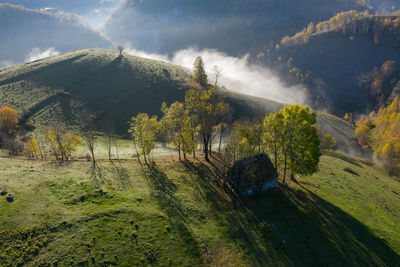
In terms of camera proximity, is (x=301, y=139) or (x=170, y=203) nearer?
(x=170, y=203)

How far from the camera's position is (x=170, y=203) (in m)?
29.9

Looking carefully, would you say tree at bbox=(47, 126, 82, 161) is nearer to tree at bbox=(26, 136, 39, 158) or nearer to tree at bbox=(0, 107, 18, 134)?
tree at bbox=(26, 136, 39, 158)

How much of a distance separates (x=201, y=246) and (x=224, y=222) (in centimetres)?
540

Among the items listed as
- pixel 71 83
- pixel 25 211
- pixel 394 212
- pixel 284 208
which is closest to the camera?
pixel 25 211

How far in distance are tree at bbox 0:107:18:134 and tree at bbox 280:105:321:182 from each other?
82244mm

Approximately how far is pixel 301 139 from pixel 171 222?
27.8 meters

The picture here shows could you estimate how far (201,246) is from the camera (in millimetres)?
24000

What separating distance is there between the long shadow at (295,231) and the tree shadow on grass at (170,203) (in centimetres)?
482

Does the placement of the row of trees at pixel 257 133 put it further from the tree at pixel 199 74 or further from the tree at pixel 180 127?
the tree at pixel 199 74

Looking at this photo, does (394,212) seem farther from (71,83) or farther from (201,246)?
(71,83)

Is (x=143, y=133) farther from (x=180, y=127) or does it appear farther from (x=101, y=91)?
(x=101, y=91)

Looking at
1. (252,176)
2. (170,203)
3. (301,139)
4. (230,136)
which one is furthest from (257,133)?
(170,203)

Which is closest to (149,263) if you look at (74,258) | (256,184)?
(74,258)

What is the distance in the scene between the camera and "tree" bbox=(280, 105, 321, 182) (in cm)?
3716
